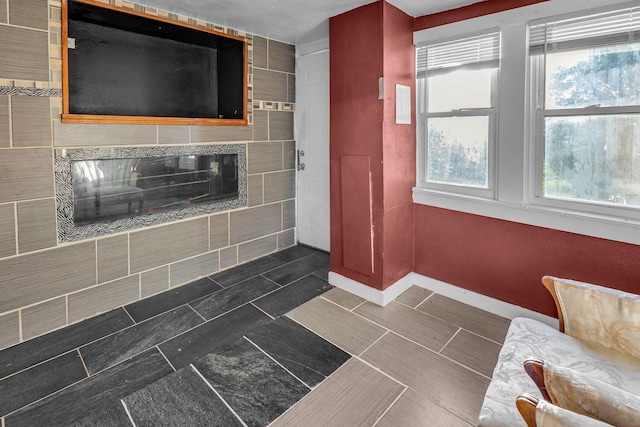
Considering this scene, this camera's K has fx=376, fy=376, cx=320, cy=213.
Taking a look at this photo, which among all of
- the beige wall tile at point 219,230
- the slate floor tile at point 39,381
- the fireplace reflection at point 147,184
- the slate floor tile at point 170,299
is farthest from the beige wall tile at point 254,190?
the slate floor tile at point 39,381

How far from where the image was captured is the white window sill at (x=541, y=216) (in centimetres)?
218

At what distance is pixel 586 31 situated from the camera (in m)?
2.23

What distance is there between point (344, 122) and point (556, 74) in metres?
1.45

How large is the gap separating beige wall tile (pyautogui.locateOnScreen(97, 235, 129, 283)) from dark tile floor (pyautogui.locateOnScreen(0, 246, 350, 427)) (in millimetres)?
279

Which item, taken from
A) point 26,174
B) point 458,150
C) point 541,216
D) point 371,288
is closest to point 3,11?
point 26,174

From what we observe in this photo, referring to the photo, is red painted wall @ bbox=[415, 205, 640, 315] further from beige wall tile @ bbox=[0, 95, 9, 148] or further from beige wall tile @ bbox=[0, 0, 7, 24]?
beige wall tile @ bbox=[0, 0, 7, 24]

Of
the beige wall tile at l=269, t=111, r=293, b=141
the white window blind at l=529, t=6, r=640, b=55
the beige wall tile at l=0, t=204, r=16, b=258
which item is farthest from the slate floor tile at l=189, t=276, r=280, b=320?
the white window blind at l=529, t=6, r=640, b=55

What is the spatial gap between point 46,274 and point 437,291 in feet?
9.43

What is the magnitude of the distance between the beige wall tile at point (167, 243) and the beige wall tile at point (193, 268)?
0.18ft

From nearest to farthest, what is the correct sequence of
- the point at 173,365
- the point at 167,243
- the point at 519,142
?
the point at 173,365
the point at 519,142
the point at 167,243

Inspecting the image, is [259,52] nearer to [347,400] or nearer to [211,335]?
[211,335]

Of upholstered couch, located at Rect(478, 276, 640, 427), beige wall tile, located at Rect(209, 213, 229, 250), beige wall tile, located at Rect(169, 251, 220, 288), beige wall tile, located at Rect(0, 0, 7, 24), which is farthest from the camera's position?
beige wall tile, located at Rect(209, 213, 229, 250)

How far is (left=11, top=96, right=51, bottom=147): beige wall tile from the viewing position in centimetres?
232

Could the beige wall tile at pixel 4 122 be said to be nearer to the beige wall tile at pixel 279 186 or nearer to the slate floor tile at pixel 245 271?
the slate floor tile at pixel 245 271
